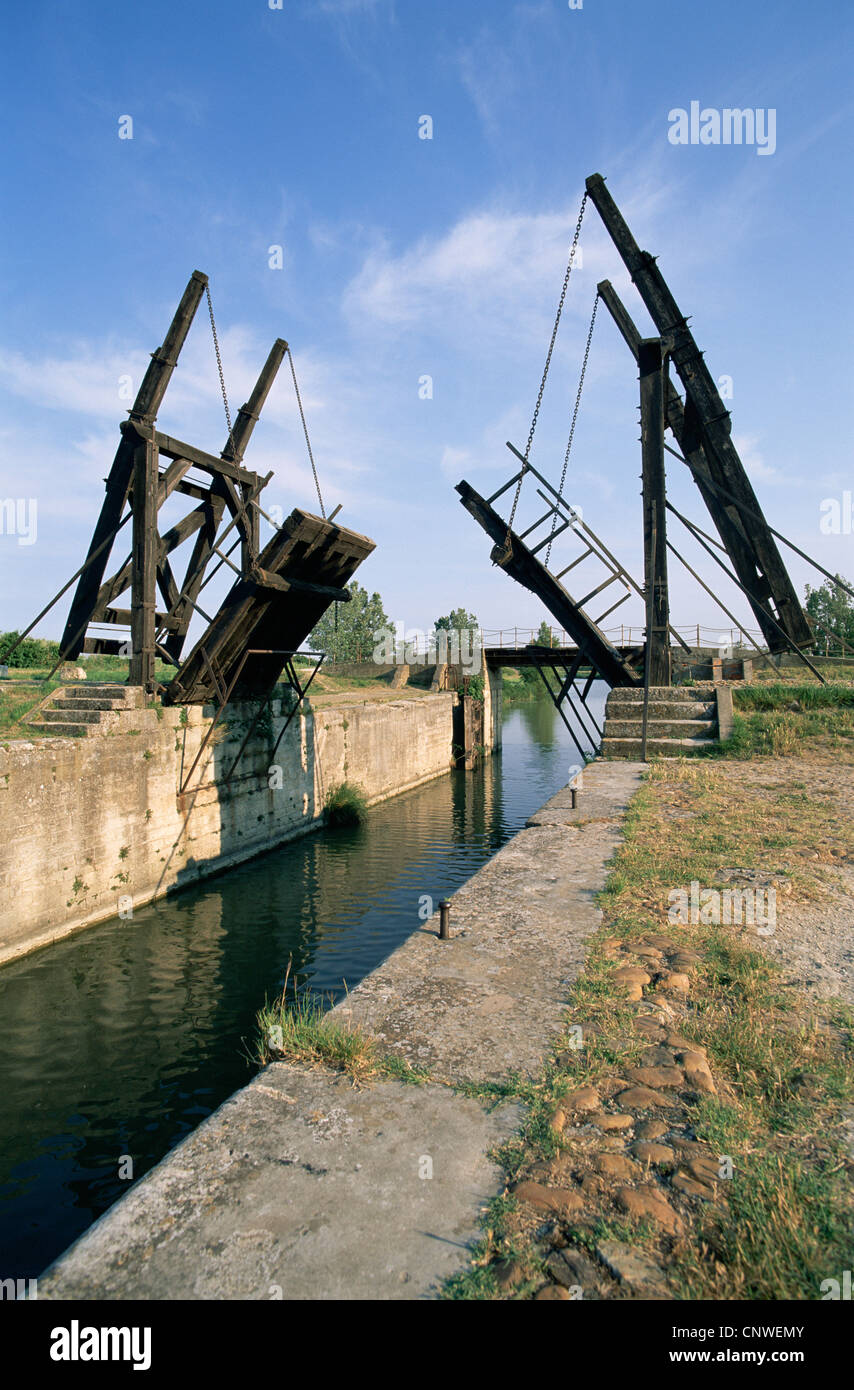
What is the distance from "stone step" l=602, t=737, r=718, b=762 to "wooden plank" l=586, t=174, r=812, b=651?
8.24 ft

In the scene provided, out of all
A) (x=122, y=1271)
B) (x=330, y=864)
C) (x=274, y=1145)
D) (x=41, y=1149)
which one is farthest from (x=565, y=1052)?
(x=330, y=864)

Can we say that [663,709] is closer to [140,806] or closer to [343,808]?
[140,806]

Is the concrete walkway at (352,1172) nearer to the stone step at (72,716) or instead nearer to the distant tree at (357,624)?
the stone step at (72,716)

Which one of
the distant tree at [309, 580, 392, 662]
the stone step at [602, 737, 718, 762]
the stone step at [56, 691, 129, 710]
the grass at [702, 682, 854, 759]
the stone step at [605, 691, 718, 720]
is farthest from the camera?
the distant tree at [309, 580, 392, 662]

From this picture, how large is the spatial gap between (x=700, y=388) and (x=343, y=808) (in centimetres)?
1243

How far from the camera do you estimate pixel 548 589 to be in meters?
12.2

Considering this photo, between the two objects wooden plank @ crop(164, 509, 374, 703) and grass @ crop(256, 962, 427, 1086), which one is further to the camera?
wooden plank @ crop(164, 509, 374, 703)

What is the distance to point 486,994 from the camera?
12.3 ft

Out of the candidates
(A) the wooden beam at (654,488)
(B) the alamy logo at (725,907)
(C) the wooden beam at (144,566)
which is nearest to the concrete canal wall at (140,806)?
(C) the wooden beam at (144,566)

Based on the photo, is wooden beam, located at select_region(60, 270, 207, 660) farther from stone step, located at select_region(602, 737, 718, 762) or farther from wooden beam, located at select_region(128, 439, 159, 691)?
stone step, located at select_region(602, 737, 718, 762)

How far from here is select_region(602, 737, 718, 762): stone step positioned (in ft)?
36.6
